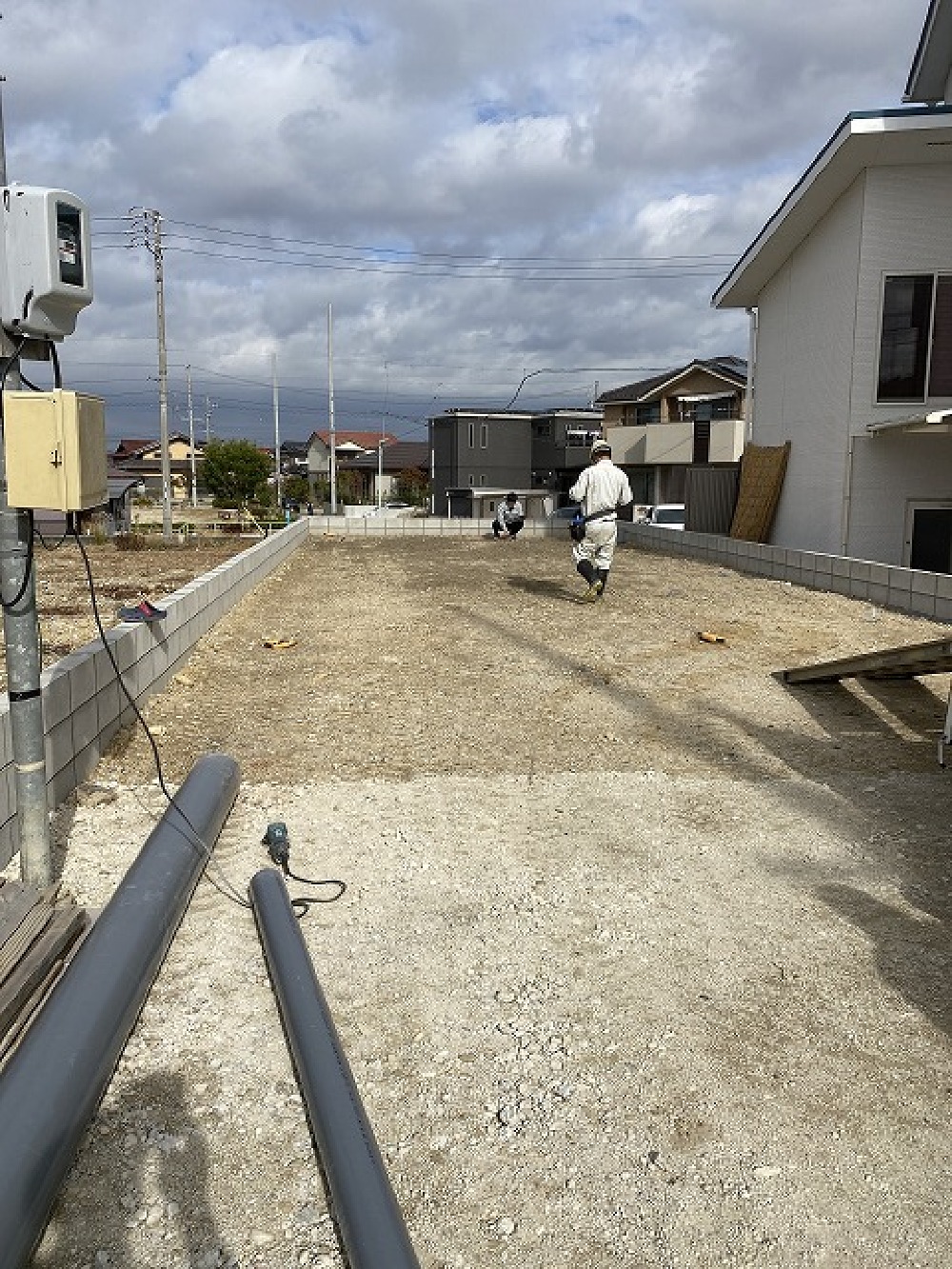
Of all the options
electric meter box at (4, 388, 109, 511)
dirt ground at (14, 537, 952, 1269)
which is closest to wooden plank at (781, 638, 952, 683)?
dirt ground at (14, 537, 952, 1269)

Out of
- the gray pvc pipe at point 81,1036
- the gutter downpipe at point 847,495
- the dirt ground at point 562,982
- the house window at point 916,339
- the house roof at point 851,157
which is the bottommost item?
the dirt ground at point 562,982

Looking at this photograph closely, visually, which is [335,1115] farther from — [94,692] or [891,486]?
[891,486]

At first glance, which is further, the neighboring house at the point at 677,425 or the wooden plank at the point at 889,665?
the neighboring house at the point at 677,425

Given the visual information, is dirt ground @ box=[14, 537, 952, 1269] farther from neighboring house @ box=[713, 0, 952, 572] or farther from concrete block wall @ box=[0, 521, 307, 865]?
neighboring house @ box=[713, 0, 952, 572]

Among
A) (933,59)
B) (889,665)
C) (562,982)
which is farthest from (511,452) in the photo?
(562,982)

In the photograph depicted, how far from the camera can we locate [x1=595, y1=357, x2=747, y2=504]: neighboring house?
116ft

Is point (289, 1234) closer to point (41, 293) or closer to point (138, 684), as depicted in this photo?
point (41, 293)

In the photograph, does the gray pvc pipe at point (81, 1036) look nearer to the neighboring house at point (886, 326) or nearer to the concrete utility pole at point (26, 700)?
the concrete utility pole at point (26, 700)

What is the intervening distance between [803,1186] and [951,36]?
52.2ft

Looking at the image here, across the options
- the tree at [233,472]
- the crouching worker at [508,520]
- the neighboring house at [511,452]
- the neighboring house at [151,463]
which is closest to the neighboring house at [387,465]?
the neighboring house at [151,463]

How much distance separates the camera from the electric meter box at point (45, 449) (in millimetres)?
3027

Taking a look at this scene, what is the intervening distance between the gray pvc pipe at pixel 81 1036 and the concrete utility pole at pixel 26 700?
36 cm

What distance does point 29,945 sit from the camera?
287 centimetres

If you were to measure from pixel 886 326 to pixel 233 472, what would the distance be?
46.1 metres
